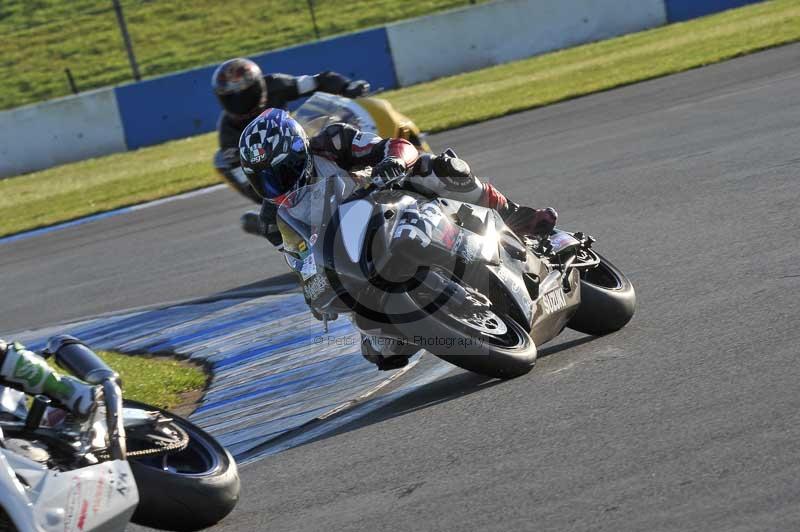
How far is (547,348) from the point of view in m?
6.45

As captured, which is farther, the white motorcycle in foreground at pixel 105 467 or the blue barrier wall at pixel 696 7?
the blue barrier wall at pixel 696 7

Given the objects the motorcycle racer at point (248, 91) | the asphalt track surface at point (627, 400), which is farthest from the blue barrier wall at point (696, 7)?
the motorcycle racer at point (248, 91)

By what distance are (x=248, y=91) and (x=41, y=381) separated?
591 cm

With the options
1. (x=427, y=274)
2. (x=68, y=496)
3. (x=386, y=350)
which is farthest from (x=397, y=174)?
(x=68, y=496)

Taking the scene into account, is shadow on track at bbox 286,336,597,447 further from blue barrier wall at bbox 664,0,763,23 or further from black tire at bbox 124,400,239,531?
blue barrier wall at bbox 664,0,763,23

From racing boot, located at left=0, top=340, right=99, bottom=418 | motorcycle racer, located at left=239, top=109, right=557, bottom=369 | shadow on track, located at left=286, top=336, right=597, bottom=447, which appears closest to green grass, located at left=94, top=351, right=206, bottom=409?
motorcycle racer, located at left=239, top=109, right=557, bottom=369

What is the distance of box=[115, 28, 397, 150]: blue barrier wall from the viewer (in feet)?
75.4

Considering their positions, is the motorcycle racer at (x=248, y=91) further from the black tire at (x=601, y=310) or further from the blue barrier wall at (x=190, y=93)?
the blue barrier wall at (x=190, y=93)

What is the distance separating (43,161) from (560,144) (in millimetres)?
12483

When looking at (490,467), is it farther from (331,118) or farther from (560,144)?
(560,144)

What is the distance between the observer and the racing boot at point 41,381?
4.40 m

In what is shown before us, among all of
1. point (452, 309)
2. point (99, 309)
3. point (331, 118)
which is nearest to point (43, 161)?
point (99, 309)

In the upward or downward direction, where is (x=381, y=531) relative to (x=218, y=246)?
upward

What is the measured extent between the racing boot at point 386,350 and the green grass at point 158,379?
5.49 ft
